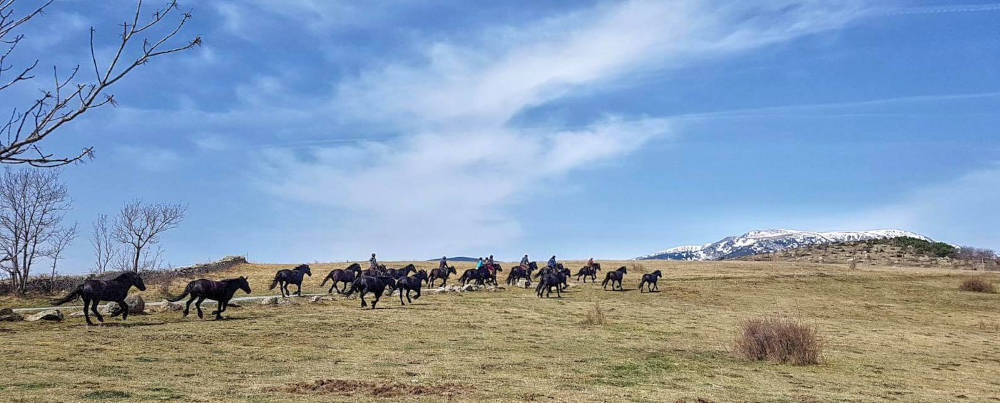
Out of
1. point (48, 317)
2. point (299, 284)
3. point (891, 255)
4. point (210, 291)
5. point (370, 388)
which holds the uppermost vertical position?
point (891, 255)

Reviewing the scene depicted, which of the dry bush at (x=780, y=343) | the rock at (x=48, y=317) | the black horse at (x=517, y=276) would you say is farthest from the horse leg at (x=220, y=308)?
the black horse at (x=517, y=276)

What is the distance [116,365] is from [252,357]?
2.74 metres

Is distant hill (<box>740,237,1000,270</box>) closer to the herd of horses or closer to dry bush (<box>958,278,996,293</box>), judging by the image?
dry bush (<box>958,278,996,293</box>)

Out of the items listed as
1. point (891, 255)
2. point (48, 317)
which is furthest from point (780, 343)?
point (891, 255)

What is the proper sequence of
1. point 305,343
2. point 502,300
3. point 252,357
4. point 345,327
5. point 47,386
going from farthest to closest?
point 502,300
point 345,327
point 305,343
point 252,357
point 47,386

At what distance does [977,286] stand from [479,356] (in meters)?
45.8

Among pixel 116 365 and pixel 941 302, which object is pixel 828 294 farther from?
pixel 116 365

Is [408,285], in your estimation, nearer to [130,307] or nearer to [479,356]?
[130,307]

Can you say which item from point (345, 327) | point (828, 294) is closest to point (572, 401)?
point (345, 327)

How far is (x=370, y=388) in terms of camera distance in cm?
1162

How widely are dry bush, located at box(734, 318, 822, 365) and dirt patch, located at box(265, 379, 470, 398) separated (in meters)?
9.28

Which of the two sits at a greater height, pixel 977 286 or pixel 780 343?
pixel 977 286

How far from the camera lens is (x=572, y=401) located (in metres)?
11.0

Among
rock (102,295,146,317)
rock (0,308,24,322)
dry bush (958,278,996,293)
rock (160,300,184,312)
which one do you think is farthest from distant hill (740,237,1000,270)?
rock (0,308,24,322)
